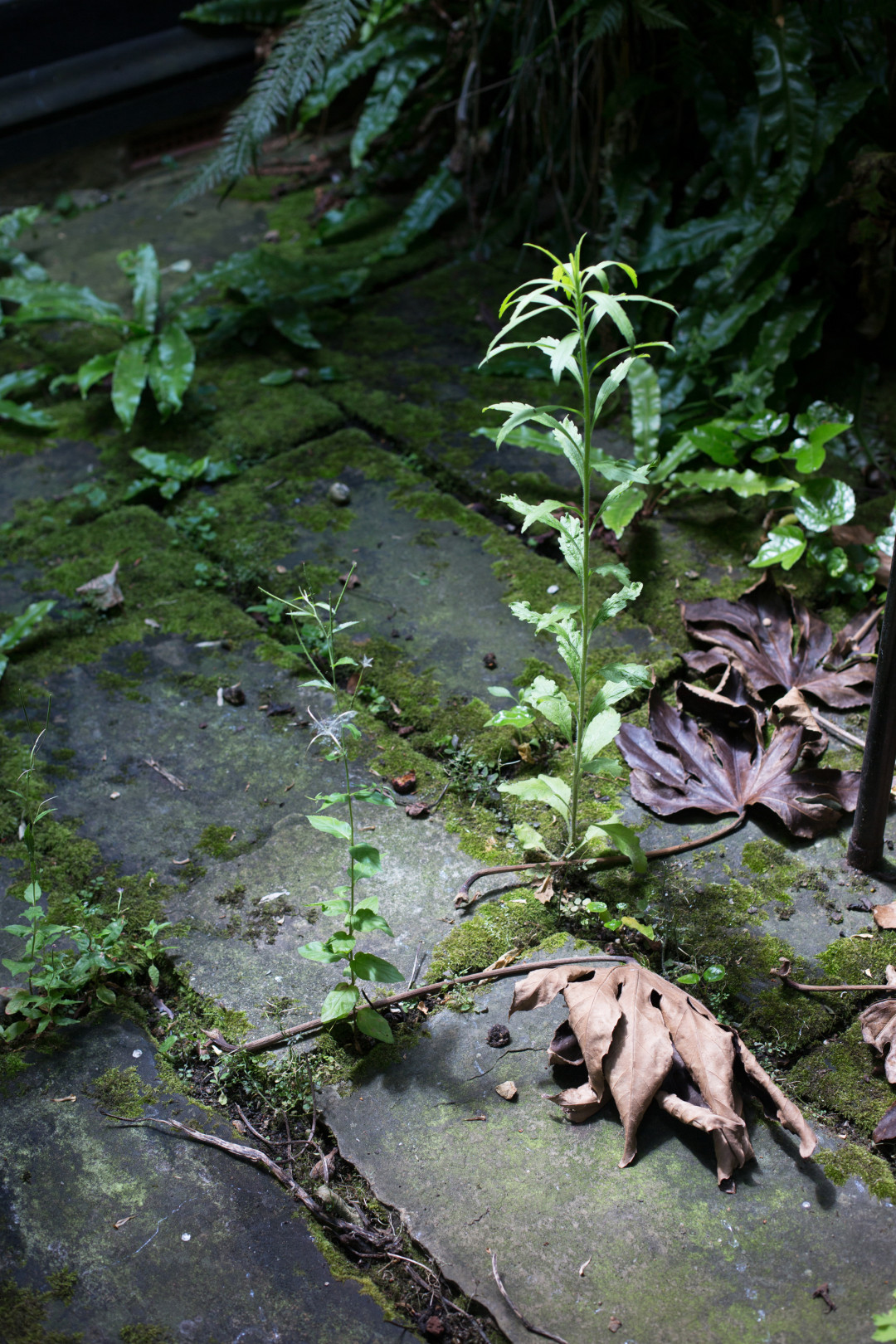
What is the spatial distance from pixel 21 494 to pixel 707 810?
2458 millimetres

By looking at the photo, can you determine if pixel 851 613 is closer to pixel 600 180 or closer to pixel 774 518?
pixel 774 518

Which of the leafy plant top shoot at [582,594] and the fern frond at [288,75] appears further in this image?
the fern frond at [288,75]

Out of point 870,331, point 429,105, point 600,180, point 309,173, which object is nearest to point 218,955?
point 870,331

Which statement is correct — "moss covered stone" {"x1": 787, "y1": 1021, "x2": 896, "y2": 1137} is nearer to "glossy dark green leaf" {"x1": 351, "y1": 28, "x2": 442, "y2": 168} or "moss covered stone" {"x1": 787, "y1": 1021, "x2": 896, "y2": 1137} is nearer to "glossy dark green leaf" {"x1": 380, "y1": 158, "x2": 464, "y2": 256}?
"glossy dark green leaf" {"x1": 380, "y1": 158, "x2": 464, "y2": 256}

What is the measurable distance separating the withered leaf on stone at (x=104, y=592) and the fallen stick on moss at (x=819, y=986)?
202 cm

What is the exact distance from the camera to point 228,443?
3.40 m

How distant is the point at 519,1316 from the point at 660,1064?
423mm

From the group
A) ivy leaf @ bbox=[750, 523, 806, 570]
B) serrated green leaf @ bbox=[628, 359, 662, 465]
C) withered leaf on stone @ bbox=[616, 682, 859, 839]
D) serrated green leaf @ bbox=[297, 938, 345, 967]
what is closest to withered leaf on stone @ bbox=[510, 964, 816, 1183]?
serrated green leaf @ bbox=[297, 938, 345, 967]

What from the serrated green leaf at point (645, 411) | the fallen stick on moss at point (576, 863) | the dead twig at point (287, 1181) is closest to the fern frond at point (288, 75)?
the serrated green leaf at point (645, 411)

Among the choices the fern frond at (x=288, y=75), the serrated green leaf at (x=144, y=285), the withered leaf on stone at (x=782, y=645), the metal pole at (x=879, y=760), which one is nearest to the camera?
the metal pole at (x=879, y=760)

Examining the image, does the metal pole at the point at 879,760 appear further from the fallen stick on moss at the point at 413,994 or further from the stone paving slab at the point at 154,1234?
the stone paving slab at the point at 154,1234

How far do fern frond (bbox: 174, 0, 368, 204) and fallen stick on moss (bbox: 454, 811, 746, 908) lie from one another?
2.76 metres

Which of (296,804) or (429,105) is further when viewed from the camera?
(429,105)

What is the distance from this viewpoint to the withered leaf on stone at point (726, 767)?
2.12 metres
